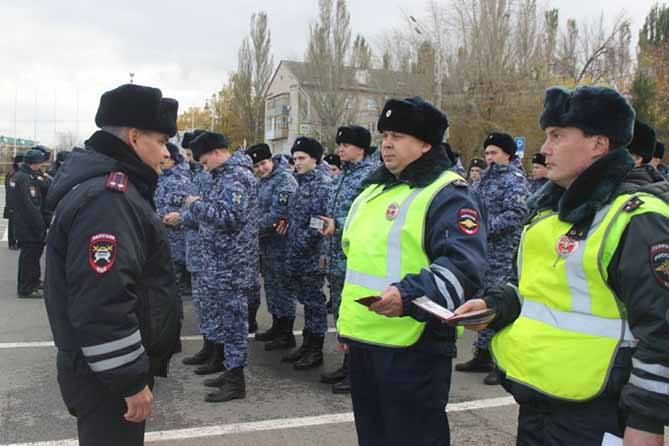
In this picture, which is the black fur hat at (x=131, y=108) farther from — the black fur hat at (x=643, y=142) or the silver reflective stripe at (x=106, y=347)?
the black fur hat at (x=643, y=142)

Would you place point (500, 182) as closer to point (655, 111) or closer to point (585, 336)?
point (585, 336)

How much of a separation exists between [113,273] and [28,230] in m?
8.04

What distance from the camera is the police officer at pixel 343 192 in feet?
17.2

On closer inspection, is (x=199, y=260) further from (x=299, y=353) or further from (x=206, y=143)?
(x=299, y=353)

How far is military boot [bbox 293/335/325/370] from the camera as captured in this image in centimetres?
570

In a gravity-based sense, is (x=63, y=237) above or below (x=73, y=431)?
above

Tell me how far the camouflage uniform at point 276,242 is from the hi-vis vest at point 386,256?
3.52 m

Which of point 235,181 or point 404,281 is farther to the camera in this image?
point 235,181

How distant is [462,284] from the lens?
2.48 metres

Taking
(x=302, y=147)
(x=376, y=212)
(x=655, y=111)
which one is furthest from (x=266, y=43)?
(x=376, y=212)

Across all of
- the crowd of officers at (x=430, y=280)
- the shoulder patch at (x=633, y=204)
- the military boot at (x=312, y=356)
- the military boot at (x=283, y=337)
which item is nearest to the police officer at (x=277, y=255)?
the military boot at (x=283, y=337)

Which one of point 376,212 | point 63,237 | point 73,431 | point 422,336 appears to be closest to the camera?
point 63,237

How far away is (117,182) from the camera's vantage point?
2.22 meters

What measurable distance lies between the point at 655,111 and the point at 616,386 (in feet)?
112
